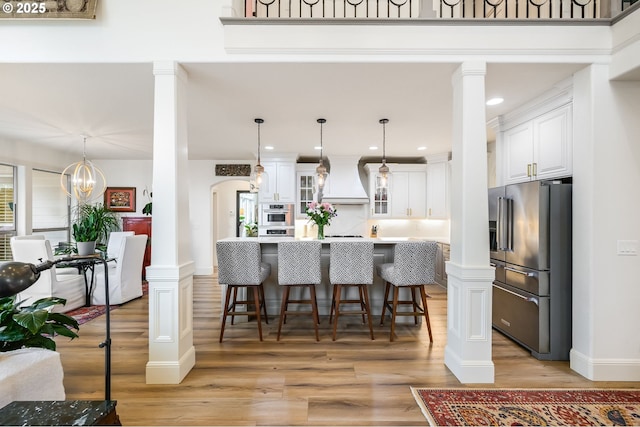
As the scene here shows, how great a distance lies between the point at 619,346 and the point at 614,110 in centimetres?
185

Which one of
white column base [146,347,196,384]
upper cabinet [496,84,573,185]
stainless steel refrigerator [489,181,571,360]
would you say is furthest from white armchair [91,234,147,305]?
upper cabinet [496,84,573,185]

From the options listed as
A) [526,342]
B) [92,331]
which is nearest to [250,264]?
[92,331]

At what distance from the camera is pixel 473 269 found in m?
2.43

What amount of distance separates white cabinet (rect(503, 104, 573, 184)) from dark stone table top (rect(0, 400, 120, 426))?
359 cm

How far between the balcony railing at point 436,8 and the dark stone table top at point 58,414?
105 inches

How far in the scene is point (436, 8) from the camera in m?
3.58

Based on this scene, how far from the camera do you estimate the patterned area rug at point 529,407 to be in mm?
1978

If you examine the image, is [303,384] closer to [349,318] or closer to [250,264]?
[250,264]

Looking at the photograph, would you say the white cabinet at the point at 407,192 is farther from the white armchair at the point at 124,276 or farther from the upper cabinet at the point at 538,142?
the white armchair at the point at 124,276

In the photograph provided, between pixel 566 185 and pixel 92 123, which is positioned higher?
pixel 92 123

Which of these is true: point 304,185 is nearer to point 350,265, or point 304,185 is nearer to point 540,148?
point 350,265

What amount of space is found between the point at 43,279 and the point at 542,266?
18.3 feet

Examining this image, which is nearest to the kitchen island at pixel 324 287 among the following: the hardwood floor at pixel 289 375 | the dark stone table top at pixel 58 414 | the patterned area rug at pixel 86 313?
the hardwood floor at pixel 289 375

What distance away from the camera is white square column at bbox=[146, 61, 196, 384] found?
7.94ft
